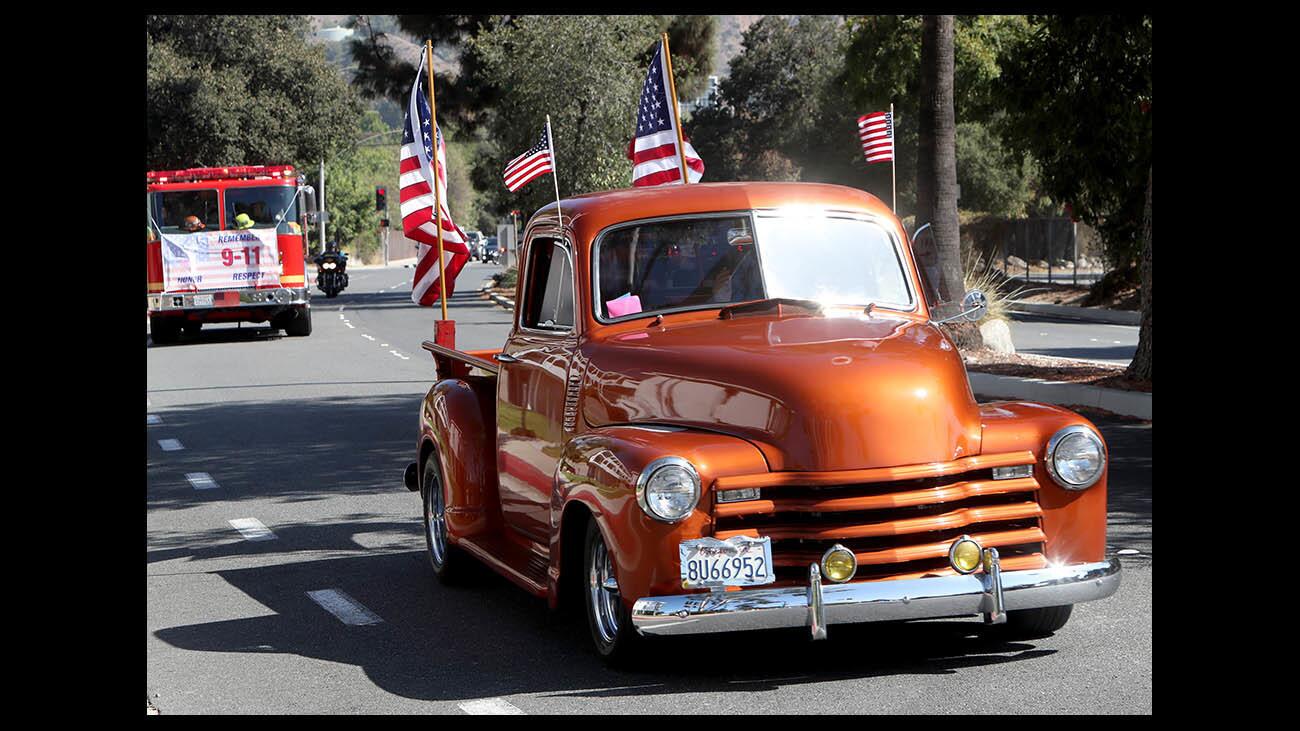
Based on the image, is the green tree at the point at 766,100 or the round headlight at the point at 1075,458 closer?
the round headlight at the point at 1075,458

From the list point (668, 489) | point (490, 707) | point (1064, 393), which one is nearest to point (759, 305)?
point (668, 489)

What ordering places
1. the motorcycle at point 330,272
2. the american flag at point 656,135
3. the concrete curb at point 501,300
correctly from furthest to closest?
the motorcycle at point 330,272, the concrete curb at point 501,300, the american flag at point 656,135

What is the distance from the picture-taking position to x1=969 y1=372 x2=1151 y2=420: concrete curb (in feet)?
50.5

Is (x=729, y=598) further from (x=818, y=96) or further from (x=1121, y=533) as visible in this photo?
(x=818, y=96)

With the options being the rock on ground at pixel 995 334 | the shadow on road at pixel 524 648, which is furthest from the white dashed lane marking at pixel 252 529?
the rock on ground at pixel 995 334

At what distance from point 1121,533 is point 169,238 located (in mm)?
23358

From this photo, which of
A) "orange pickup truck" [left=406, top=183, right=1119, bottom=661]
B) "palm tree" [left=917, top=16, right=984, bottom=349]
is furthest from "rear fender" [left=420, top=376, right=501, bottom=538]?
"palm tree" [left=917, top=16, right=984, bottom=349]

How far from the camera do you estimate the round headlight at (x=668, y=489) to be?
5.99 m

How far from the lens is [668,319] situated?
7312 millimetres

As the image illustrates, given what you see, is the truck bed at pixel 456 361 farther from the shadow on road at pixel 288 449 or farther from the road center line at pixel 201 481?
the road center line at pixel 201 481

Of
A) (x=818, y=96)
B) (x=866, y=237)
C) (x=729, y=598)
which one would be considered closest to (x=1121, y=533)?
(x=866, y=237)

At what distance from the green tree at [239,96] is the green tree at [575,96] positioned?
515 inches

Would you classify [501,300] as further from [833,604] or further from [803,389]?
[833,604]

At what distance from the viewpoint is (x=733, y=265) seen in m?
7.40
